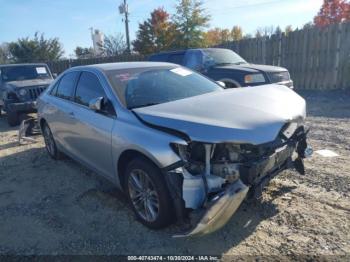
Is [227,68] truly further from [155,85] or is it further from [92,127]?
[92,127]

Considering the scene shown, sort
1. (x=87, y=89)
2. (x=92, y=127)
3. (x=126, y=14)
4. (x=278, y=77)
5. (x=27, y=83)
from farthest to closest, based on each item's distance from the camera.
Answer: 1. (x=126, y=14)
2. (x=27, y=83)
3. (x=278, y=77)
4. (x=87, y=89)
5. (x=92, y=127)

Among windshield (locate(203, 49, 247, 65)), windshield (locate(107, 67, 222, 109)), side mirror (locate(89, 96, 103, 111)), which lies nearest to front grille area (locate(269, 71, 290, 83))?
windshield (locate(203, 49, 247, 65))

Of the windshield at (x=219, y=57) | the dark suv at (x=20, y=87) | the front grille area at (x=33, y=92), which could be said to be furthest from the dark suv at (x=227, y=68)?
the dark suv at (x=20, y=87)

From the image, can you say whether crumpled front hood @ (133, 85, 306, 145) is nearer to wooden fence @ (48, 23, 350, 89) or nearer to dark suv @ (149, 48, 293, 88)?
dark suv @ (149, 48, 293, 88)

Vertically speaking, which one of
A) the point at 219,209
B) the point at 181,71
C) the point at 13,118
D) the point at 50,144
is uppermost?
the point at 181,71

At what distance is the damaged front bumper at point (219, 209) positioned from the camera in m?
2.81

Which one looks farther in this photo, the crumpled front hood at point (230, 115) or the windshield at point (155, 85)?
the windshield at point (155, 85)

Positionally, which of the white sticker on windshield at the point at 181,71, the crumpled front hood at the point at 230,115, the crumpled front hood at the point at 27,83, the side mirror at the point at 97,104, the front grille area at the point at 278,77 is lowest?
the front grille area at the point at 278,77

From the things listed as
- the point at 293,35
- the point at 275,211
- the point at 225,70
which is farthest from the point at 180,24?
the point at 275,211

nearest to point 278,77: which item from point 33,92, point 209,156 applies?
point 209,156

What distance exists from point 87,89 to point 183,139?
2.14 metres

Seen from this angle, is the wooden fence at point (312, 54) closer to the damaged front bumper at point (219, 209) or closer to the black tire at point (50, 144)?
the black tire at point (50, 144)

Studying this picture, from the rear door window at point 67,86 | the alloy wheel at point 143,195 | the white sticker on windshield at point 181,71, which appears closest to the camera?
the alloy wheel at point 143,195

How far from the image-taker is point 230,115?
10.7 feet
